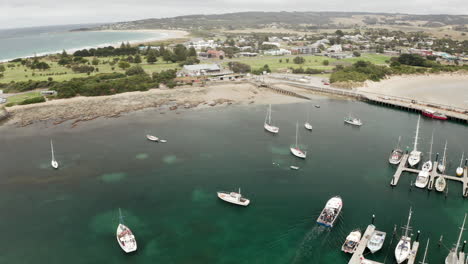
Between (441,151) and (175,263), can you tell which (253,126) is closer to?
(441,151)

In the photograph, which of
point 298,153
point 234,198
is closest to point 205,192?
point 234,198

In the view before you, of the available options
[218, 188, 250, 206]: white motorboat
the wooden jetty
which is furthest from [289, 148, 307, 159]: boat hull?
[218, 188, 250, 206]: white motorboat

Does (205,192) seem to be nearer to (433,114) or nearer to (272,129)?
(272,129)

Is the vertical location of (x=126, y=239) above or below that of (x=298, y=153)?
below

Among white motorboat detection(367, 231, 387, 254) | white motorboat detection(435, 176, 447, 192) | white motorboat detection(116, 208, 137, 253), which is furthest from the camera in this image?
white motorboat detection(435, 176, 447, 192)

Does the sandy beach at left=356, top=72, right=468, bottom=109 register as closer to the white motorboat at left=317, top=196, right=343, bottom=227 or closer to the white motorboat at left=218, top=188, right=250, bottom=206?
the white motorboat at left=317, top=196, right=343, bottom=227

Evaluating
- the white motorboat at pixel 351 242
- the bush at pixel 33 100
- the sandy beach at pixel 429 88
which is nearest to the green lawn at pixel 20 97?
the bush at pixel 33 100
